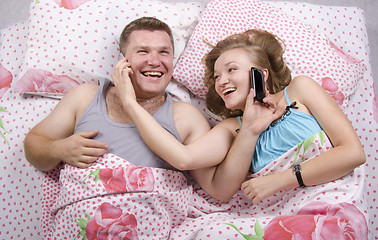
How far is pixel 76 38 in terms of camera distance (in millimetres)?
1690

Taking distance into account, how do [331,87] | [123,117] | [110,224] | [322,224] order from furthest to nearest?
[331,87] < [123,117] < [110,224] < [322,224]

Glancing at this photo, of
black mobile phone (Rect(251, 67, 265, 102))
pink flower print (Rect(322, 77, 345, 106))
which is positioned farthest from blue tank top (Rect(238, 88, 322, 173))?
pink flower print (Rect(322, 77, 345, 106))

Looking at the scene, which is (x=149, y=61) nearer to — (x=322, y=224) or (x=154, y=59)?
(x=154, y=59)

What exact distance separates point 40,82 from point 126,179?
0.64 meters

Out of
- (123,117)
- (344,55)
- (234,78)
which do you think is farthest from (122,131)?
(344,55)

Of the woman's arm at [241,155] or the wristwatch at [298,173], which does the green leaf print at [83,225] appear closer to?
the woman's arm at [241,155]

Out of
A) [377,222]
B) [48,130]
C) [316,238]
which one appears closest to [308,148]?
[316,238]

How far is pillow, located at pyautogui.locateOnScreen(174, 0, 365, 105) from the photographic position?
1632 mm

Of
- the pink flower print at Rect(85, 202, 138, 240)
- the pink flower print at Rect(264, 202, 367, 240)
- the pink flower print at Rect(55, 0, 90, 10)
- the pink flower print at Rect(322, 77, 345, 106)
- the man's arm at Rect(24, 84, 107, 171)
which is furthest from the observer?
the pink flower print at Rect(55, 0, 90, 10)

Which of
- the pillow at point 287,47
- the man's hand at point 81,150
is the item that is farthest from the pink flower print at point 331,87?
the man's hand at point 81,150

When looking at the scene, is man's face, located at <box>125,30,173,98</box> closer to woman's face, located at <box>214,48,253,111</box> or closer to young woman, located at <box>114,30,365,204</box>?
young woman, located at <box>114,30,365,204</box>

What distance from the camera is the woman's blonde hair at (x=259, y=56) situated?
1466 millimetres

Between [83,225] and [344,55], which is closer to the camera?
[83,225]

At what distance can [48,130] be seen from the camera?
1.48 m
